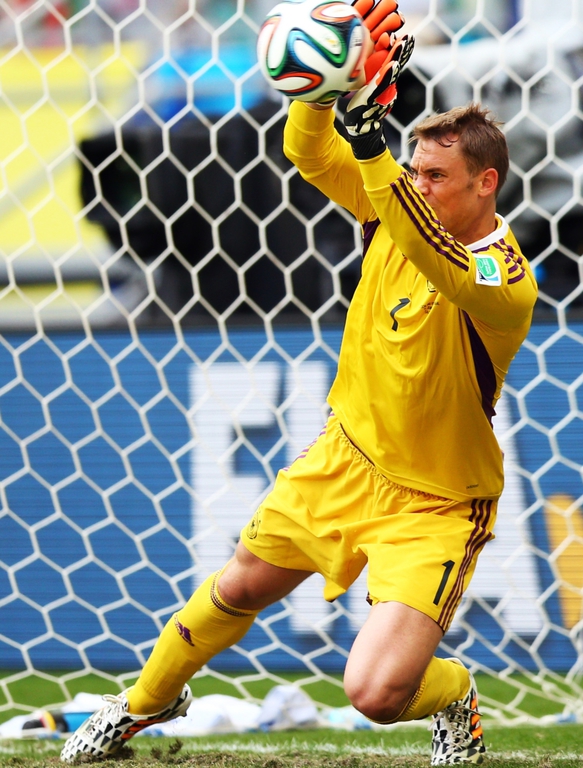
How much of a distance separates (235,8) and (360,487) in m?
2.53

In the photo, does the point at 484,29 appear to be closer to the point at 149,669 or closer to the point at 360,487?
the point at 360,487

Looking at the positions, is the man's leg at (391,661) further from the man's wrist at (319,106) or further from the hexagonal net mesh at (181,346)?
the hexagonal net mesh at (181,346)

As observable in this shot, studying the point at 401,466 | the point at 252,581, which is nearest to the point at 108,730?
the point at 252,581

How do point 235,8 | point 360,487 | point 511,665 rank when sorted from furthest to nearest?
point 235,8
point 511,665
point 360,487

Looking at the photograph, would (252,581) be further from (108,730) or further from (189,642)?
(108,730)

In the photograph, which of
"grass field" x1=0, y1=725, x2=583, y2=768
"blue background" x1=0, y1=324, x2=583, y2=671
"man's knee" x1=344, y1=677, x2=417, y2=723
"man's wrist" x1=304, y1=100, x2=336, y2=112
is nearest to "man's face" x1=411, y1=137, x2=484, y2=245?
"man's wrist" x1=304, y1=100, x2=336, y2=112

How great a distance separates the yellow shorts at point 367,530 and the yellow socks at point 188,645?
7.1 inches

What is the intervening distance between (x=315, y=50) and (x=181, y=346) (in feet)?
7.80

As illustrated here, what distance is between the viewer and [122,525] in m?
4.30

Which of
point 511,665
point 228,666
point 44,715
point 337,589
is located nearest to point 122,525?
point 228,666

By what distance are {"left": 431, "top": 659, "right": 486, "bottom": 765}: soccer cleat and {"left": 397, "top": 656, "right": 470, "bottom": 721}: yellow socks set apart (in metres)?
0.07

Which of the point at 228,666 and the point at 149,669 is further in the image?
the point at 228,666

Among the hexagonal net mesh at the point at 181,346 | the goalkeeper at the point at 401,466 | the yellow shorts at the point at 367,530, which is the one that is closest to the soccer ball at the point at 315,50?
the goalkeeper at the point at 401,466

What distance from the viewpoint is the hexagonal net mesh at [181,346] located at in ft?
13.5
